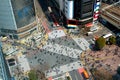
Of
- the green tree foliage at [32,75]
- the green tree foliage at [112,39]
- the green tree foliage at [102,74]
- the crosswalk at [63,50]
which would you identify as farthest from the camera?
the green tree foliage at [112,39]

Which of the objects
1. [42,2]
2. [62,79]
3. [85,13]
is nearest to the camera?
[62,79]

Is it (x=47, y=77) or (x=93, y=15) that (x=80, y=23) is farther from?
(x=47, y=77)

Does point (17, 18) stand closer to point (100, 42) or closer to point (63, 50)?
point (63, 50)

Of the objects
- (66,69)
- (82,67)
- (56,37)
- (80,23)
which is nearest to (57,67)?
(66,69)

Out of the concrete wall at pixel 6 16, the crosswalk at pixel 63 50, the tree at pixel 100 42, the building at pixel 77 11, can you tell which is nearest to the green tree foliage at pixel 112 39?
the tree at pixel 100 42

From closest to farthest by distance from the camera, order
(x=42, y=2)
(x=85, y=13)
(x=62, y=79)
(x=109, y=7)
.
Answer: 1. (x=62, y=79)
2. (x=85, y=13)
3. (x=109, y=7)
4. (x=42, y=2)

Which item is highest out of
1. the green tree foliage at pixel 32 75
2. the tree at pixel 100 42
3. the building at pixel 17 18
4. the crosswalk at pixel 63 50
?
the building at pixel 17 18

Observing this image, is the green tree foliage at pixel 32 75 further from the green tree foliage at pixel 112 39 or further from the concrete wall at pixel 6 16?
the green tree foliage at pixel 112 39

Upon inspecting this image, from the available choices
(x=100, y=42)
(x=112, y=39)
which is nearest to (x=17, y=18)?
(x=100, y=42)

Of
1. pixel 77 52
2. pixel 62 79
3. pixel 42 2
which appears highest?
pixel 42 2
